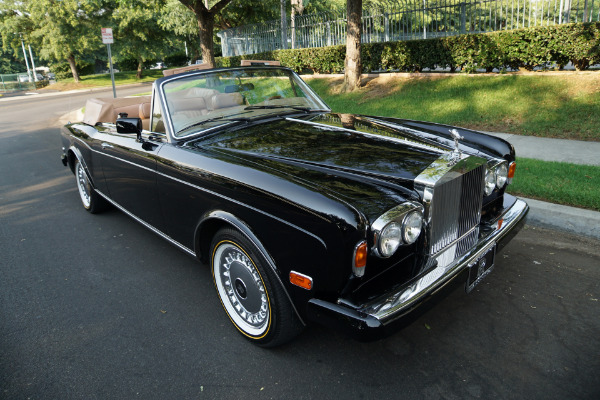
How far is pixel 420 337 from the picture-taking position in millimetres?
2869

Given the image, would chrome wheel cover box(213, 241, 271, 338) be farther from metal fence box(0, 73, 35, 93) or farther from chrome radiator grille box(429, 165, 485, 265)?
metal fence box(0, 73, 35, 93)

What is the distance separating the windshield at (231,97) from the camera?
11.8 ft

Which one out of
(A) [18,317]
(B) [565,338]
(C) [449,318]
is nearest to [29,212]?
(A) [18,317]

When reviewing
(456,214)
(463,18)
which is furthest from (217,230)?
(463,18)

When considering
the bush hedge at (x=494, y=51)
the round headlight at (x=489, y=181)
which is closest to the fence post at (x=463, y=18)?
the bush hedge at (x=494, y=51)

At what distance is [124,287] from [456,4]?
10882mm

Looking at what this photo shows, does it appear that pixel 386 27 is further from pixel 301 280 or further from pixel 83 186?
pixel 301 280

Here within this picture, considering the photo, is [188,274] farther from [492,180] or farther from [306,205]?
[492,180]

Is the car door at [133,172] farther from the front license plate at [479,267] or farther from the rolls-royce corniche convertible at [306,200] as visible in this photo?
the front license plate at [479,267]

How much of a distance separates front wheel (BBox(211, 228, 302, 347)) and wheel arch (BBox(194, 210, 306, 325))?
0.13 ft

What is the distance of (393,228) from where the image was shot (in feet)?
7.52

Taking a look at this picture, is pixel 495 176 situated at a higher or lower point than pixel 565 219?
higher

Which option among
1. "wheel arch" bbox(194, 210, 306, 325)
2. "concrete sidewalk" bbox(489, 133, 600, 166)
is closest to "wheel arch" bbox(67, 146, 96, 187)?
"wheel arch" bbox(194, 210, 306, 325)

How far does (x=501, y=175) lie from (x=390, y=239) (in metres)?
1.45
